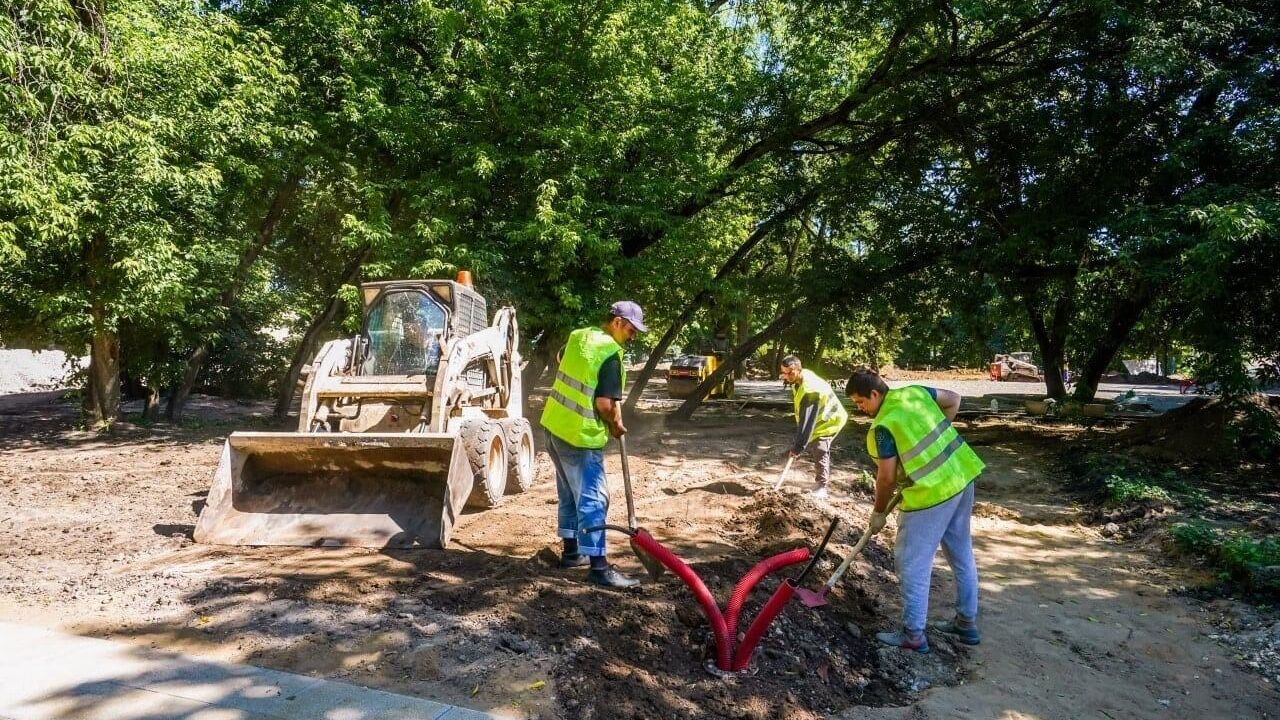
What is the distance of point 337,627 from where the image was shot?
12.9 feet

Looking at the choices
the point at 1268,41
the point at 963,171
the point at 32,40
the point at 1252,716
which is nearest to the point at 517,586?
the point at 1252,716

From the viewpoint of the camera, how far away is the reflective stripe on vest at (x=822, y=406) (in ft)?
25.6

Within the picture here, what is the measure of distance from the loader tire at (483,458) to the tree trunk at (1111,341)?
9992 millimetres

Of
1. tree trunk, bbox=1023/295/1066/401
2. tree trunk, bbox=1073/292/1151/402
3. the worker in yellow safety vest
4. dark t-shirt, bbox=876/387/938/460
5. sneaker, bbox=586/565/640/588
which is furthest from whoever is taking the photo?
tree trunk, bbox=1023/295/1066/401

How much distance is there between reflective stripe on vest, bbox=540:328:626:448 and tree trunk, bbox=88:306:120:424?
10896 millimetres

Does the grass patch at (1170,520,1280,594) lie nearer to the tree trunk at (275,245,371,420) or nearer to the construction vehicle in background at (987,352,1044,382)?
the tree trunk at (275,245,371,420)

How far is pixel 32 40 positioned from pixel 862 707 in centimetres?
1115

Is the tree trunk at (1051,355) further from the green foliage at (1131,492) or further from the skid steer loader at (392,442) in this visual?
the skid steer loader at (392,442)

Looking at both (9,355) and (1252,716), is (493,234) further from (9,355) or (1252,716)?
(9,355)

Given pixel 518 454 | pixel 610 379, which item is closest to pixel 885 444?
pixel 610 379

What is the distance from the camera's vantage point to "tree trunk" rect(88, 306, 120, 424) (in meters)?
12.4

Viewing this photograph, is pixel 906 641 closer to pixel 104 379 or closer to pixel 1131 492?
pixel 1131 492

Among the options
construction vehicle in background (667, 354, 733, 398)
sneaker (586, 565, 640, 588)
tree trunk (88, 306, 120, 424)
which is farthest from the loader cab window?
construction vehicle in background (667, 354, 733, 398)

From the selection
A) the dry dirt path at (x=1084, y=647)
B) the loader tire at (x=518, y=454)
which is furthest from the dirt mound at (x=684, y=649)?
the loader tire at (x=518, y=454)
